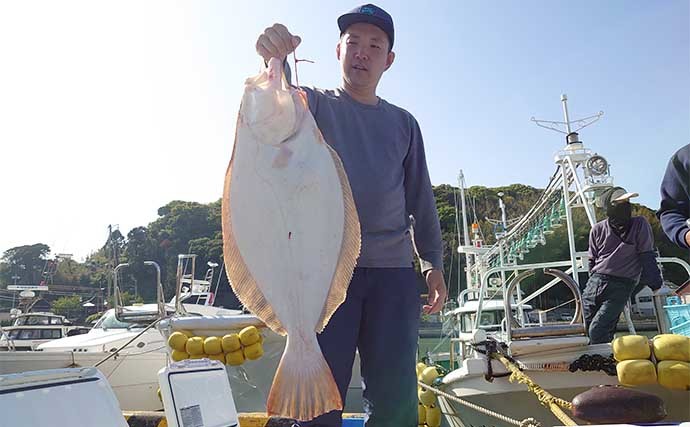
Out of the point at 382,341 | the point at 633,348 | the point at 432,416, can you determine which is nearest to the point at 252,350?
the point at 432,416

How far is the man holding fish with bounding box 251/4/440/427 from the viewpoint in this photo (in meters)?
1.68

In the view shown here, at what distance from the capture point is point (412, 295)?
176 centimetres

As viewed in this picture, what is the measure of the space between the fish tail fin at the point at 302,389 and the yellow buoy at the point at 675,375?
96.0 inches

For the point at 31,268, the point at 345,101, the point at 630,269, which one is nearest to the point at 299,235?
the point at 345,101

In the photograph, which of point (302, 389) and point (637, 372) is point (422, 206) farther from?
point (637, 372)

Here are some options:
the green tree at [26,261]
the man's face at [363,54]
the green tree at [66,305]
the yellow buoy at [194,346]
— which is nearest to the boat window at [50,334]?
the yellow buoy at [194,346]

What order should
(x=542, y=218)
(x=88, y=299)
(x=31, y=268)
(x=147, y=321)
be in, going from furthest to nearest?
1. (x=88, y=299)
2. (x=31, y=268)
3. (x=542, y=218)
4. (x=147, y=321)

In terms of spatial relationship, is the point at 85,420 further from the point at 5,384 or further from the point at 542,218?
the point at 542,218

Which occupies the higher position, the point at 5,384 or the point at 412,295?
the point at 412,295

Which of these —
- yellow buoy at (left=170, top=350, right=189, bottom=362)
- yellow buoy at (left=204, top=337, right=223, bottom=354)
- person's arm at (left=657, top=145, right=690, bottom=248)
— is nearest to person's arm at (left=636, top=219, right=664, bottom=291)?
person's arm at (left=657, top=145, right=690, bottom=248)

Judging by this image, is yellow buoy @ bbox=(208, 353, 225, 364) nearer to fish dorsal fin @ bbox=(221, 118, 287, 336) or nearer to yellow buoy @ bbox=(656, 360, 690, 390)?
yellow buoy @ bbox=(656, 360, 690, 390)

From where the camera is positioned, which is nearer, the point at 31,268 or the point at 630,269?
the point at 630,269

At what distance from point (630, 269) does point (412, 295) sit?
10.3 feet

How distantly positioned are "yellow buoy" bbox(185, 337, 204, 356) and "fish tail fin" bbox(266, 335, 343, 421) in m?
4.23
